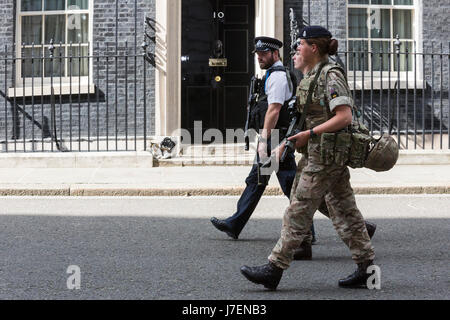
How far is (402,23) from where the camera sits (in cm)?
1476

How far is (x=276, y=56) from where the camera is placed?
24.3ft

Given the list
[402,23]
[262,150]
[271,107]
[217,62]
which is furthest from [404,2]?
[262,150]

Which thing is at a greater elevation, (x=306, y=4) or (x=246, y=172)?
(x=306, y=4)

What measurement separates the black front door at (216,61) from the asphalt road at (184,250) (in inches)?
155

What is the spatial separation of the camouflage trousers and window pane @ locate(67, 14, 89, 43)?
9.11m

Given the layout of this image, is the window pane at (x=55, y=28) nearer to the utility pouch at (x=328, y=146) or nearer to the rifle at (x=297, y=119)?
the rifle at (x=297, y=119)

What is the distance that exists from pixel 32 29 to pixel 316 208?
384 inches

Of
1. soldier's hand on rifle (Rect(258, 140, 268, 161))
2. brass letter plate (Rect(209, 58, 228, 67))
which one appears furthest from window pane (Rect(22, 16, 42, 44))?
soldier's hand on rifle (Rect(258, 140, 268, 161))

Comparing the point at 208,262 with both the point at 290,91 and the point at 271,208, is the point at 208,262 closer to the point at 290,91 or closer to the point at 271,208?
the point at 290,91

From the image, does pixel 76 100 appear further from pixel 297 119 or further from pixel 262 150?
pixel 297 119

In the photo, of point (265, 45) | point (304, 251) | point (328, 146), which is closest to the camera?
point (328, 146)
